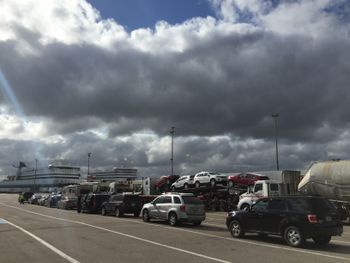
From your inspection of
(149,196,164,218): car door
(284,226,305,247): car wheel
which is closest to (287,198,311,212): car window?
(284,226,305,247): car wheel

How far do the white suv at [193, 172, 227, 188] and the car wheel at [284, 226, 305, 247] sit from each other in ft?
84.9

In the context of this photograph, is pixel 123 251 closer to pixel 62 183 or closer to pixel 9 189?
pixel 62 183

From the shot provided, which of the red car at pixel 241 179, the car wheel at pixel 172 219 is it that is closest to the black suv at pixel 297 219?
the car wheel at pixel 172 219

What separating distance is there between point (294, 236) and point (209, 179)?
88.7 ft

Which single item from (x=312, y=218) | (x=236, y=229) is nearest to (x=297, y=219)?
(x=312, y=218)

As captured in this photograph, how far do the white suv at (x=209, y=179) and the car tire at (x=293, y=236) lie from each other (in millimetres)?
25877

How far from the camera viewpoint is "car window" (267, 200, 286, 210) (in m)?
14.9

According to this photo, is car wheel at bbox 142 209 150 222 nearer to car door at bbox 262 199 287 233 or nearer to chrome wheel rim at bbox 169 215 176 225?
chrome wheel rim at bbox 169 215 176 225

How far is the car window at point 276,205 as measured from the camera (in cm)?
1487

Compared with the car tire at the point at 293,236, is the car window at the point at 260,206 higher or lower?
higher

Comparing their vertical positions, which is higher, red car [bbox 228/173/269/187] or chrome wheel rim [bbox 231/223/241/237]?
red car [bbox 228/173/269/187]

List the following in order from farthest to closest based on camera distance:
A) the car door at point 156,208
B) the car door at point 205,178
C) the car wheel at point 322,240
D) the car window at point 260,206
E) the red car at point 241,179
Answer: the car door at point 205,178, the red car at point 241,179, the car door at point 156,208, the car window at point 260,206, the car wheel at point 322,240

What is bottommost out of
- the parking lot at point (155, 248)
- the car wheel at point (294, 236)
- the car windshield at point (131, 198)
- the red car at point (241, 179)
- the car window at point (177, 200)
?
the parking lot at point (155, 248)

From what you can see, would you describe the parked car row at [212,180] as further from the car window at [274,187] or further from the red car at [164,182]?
the car window at [274,187]
